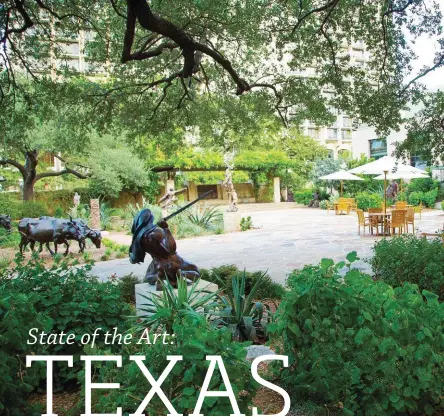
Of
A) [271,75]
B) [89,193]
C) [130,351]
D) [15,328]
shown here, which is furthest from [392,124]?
[89,193]

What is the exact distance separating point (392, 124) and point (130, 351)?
7933 mm

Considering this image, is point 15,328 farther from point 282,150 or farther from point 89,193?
point 282,150

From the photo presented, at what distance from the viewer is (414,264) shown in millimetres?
5703

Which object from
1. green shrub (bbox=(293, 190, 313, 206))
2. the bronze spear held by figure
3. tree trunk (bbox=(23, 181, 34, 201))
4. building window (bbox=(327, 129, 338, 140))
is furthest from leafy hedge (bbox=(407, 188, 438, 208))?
building window (bbox=(327, 129, 338, 140))

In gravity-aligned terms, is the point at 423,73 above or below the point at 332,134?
below

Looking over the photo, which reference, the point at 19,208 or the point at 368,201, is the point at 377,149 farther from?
the point at 19,208

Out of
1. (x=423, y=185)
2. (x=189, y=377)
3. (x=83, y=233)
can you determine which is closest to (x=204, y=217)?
(x=83, y=233)

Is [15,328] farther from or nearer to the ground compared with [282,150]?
nearer to the ground

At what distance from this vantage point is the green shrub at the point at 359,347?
2.35 m

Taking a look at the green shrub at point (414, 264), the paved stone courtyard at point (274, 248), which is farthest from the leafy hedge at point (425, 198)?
the green shrub at point (414, 264)

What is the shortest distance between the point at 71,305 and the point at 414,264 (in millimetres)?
4298

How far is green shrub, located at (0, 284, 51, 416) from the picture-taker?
2.29 m

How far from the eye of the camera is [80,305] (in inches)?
121

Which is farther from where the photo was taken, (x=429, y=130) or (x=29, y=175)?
(x=29, y=175)
